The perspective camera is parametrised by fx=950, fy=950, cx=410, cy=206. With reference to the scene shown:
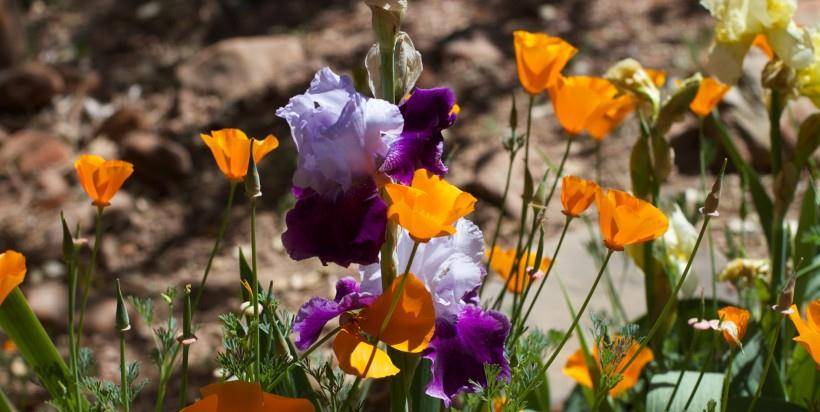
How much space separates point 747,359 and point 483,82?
2.25 m

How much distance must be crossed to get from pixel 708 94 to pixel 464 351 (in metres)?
0.80

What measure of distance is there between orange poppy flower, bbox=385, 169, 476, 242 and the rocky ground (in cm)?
155

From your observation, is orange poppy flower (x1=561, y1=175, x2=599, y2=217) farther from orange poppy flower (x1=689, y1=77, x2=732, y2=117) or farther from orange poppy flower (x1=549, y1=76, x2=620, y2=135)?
orange poppy flower (x1=689, y1=77, x2=732, y2=117)

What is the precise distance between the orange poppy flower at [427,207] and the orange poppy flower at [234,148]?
0.31m

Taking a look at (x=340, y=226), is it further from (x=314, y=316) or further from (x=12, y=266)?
(x=12, y=266)

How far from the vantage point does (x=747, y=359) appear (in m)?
1.55

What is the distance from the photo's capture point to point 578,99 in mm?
1375

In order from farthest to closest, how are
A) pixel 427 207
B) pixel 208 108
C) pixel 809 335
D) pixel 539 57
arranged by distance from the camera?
pixel 208 108 → pixel 539 57 → pixel 809 335 → pixel 427 207

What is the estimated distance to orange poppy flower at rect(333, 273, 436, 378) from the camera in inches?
36.7

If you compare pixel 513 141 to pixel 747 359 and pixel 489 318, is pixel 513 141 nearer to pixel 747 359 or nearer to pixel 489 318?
pixel 489 318

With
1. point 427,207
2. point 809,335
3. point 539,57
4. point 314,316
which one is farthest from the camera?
point 539,57

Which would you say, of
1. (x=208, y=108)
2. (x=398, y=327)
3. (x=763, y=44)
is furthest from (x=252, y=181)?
(x=208, y=108)

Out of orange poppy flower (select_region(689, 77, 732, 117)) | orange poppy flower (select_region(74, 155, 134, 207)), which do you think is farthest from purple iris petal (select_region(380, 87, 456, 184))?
orange poppy flower (select_region(689, 77, 732, 117))

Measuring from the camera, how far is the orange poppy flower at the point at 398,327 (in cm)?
93
